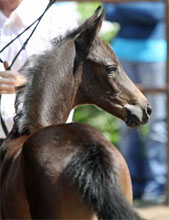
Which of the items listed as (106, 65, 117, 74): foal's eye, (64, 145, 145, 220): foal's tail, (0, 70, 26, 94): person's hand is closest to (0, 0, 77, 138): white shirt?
(106, 65, 117, 74): foal's eye

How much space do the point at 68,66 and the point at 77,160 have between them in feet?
2.95

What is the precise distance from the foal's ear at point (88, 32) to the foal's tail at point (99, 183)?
0.93 m

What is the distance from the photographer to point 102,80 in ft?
11.0

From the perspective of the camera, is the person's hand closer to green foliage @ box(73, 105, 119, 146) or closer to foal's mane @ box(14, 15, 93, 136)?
foal's mane @ box(14, 15, 93, 136)

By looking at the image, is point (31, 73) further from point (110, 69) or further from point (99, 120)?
point (99, 120)

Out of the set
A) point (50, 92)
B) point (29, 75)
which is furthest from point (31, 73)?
point (50, 92)

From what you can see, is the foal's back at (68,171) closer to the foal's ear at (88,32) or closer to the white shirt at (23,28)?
the foal's ear at (88,32)

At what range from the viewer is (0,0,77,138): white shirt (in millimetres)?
3645

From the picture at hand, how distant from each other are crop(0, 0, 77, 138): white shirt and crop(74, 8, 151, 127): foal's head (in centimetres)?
31

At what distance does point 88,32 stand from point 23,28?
1.81 ft

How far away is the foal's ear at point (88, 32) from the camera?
11.0 ft

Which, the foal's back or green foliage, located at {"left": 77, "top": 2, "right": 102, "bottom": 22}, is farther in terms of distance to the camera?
green foliage, located at {"left": 77, "top": 2, "right": 102, "bottom": 22}

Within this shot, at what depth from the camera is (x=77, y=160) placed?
252cm

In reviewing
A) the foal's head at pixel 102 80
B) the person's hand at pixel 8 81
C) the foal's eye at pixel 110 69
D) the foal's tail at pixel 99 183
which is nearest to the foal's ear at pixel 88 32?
the foal's head at pixel 102 80
